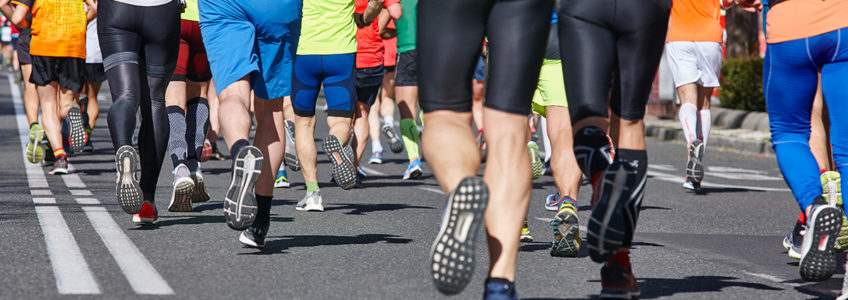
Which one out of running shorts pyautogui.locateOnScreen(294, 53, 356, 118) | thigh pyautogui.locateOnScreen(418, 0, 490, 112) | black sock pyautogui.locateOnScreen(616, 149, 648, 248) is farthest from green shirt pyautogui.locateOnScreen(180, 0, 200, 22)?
thigh pyautogui.locateOnScreen(418, 0, 490, 112)

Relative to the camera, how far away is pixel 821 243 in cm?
476

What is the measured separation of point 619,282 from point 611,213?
46cm

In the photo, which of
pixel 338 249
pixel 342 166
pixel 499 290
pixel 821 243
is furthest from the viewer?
pixel 342 166

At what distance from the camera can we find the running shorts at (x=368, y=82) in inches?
432

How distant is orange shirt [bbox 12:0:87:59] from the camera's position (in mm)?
11227

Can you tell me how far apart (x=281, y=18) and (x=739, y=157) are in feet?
32.4

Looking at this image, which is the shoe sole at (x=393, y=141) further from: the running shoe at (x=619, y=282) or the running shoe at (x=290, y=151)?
the running shoe at (x=619, y=282)

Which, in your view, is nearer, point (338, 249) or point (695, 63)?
point (338, 249)

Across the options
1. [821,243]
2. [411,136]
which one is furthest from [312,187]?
[821,243]

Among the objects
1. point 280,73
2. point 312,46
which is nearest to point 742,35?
point 312,46

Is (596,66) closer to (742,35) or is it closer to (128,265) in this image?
(128,265)

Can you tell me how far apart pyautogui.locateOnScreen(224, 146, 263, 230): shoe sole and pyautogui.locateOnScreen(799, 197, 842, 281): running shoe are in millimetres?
2140

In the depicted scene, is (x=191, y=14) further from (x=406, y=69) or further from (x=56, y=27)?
(x=56, y=27)

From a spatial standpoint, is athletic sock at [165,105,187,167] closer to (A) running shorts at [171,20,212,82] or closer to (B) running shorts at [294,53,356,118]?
(A) running shorts at [171,20,212,82]
